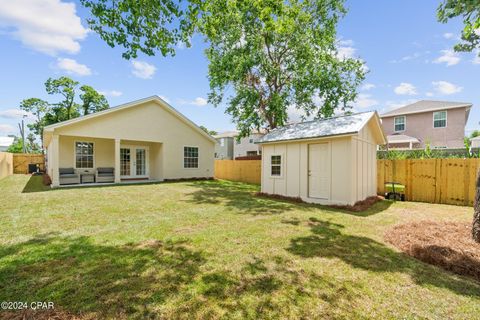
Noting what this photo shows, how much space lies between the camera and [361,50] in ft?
56.4

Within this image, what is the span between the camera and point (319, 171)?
901 cm

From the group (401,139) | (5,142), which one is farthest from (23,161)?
(401,139)

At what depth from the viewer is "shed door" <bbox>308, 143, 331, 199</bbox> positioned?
28.7 ft

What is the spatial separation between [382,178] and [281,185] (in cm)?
507

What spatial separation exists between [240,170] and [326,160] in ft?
34.8

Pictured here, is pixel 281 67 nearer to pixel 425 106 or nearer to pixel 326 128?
pixel 326 128

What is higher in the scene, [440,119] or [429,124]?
[440,119]

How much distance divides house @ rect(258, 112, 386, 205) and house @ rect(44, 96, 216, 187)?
27.1 ft

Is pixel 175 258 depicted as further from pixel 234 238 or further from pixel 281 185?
pixel 281 185

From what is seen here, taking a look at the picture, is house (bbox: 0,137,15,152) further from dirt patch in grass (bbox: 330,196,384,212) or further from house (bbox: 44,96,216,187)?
dirt patch in grass (bbox: 330,196,384,212)

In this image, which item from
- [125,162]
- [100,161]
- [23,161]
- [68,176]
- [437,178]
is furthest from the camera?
[23,161]

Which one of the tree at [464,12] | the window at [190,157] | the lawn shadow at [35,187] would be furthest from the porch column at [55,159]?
the tree at [464,12]

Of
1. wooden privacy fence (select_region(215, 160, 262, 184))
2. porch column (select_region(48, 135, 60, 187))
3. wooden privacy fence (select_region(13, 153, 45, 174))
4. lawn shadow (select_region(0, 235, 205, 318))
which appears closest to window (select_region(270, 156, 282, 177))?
wooden privacy fence (select_region(215, 160, 262, 184))

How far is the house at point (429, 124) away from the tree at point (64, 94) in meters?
37.3
